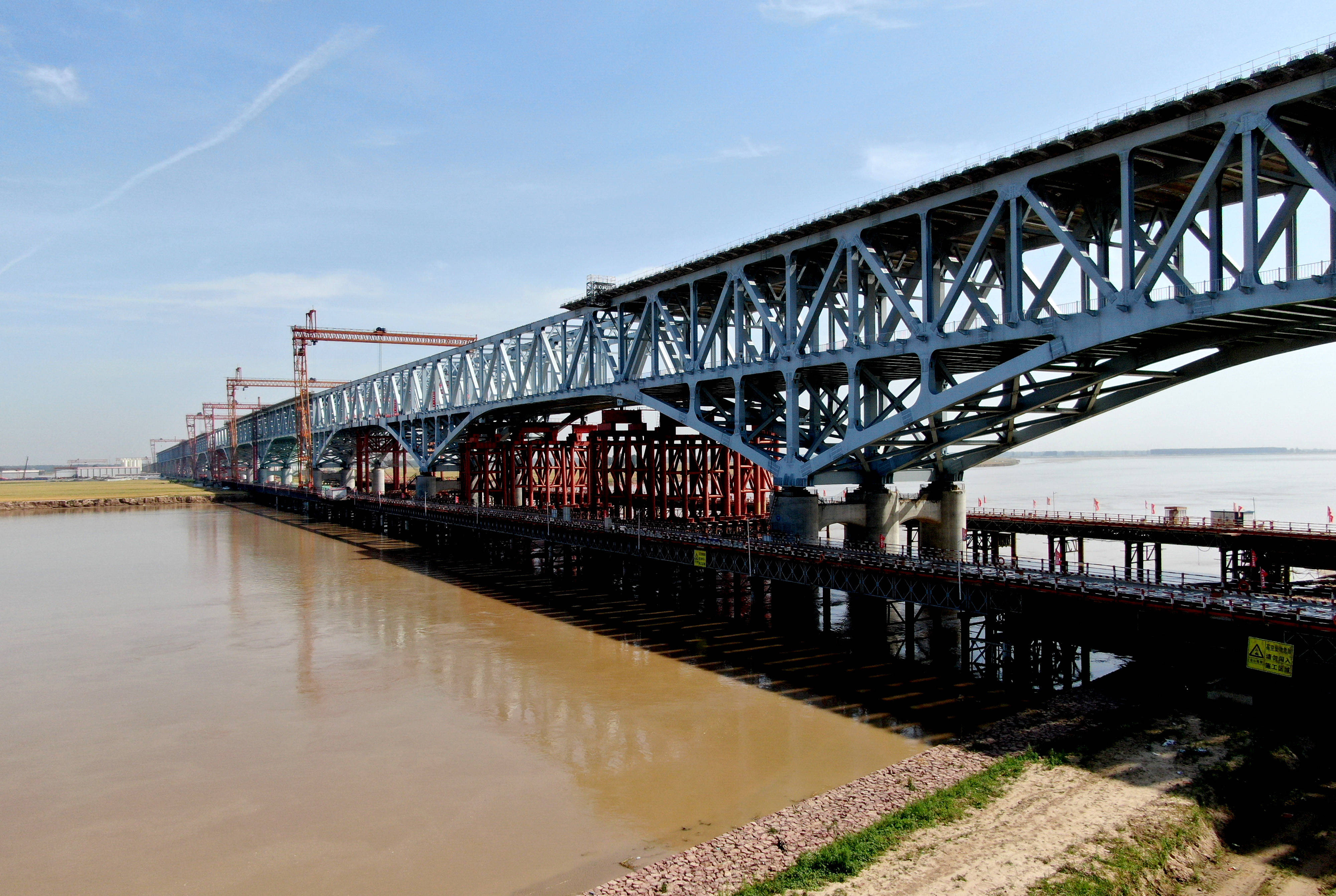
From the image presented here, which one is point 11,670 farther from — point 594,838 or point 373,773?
point 594,838

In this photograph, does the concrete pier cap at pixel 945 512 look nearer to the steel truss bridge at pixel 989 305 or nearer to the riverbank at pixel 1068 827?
the steel truss bridge at pixel 989 305

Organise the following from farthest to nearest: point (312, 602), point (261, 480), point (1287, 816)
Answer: point (261, 480) < point (312, 602) < point (1287, 816)

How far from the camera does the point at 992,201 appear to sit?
93.5ft

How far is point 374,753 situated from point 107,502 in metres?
114

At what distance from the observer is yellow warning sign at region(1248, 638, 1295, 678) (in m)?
16.2

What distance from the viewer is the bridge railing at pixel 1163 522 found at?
110ft

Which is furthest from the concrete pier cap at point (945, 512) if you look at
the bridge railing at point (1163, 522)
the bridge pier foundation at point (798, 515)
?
the bridge pier foundation at point (798, 515)

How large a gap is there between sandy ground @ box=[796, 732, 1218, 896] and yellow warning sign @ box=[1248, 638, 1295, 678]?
2.88 m

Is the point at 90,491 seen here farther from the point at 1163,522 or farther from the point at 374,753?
the point at 1163,522

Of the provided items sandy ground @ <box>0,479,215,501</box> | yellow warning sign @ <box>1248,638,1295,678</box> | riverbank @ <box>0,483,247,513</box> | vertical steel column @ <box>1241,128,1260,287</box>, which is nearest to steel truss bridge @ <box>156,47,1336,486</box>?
vertical steel column @ <box>1241,128,1260,287</box>

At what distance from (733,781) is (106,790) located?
12.3m

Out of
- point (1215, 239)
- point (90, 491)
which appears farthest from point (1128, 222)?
point (90, 491)

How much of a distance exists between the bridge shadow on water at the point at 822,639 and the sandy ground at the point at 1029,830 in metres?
3.73

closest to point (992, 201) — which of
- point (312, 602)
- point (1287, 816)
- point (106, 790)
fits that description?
point (1287, 816)
